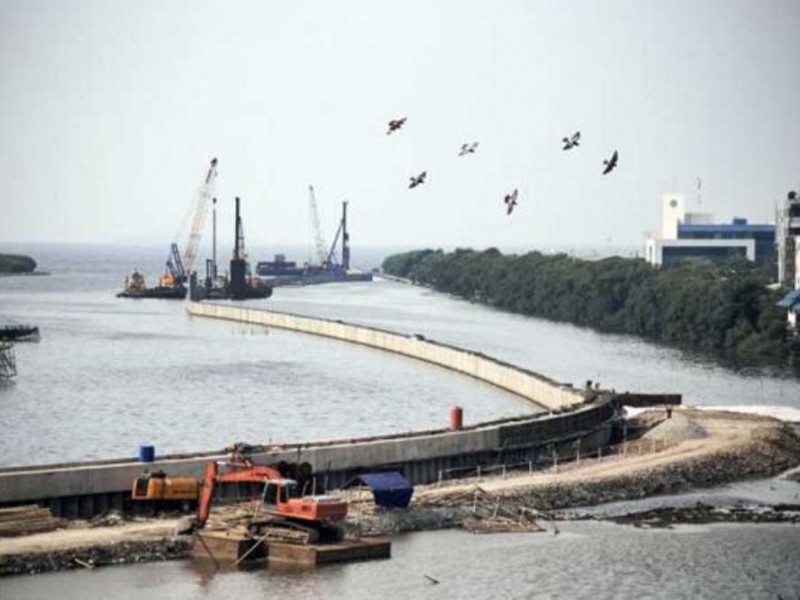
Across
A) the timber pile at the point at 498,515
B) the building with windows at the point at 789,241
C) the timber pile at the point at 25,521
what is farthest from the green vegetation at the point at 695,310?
the timber pile at the point at 25,521

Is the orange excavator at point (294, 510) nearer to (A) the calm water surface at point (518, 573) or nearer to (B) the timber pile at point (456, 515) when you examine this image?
(A) the calm water surface at point (518, 573)

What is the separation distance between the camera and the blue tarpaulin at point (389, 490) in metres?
61.1

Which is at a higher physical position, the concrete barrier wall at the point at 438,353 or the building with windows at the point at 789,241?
the building with windows at the point at 789,241

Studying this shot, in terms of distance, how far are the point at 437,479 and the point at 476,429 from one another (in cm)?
469

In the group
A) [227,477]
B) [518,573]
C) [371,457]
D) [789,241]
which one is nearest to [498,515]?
[371,457]

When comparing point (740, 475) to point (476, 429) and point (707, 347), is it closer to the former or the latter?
point (476, 429)

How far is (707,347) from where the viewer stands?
5994 inches

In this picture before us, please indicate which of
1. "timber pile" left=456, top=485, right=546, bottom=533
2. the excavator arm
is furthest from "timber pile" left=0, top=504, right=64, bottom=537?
"timber pile" left=456, top=485, right=546, bottom=533

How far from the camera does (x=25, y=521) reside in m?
56.3

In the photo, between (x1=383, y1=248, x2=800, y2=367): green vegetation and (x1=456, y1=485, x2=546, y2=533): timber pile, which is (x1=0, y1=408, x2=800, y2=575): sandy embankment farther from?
(x1=383, y1=248, x2=800, y2=367): green vegetation

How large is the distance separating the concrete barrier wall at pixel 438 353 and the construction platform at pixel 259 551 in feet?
109

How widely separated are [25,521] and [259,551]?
6605 mm

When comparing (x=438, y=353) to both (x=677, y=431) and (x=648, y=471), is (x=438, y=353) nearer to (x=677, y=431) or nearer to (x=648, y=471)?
(x=677, y=431)

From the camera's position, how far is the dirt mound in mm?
81787
